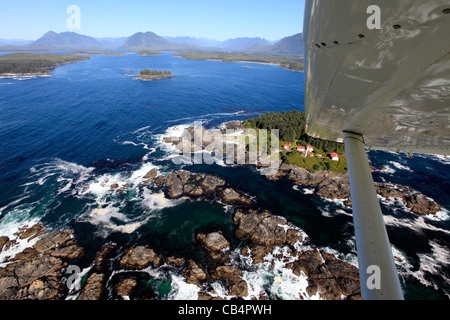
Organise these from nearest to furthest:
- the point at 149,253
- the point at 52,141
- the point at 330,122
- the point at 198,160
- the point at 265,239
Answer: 1. the point at 330,122
2. the point at 149,253
3. the point at 265,239
4. the point at 198,160
5. the point at 52,141

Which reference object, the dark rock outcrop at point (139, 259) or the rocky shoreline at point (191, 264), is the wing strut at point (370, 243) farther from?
the dark rock outcrop at point (139, 259)

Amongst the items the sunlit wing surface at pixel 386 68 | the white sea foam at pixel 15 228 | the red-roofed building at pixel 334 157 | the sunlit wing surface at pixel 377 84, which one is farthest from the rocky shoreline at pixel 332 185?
the sunlit wing surface at pixel 386 68

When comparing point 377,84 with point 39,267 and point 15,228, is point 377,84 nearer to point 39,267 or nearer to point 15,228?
point 39,267

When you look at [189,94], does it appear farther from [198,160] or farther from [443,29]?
[443,29]

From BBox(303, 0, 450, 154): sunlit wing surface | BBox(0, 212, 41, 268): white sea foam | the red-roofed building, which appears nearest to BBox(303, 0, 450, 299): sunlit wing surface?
BBox(303, 0, 450, 154): sunlit wing surface

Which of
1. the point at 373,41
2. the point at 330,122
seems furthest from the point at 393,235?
the point at 373,41

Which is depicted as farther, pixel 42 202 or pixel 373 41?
pixel 42 202
